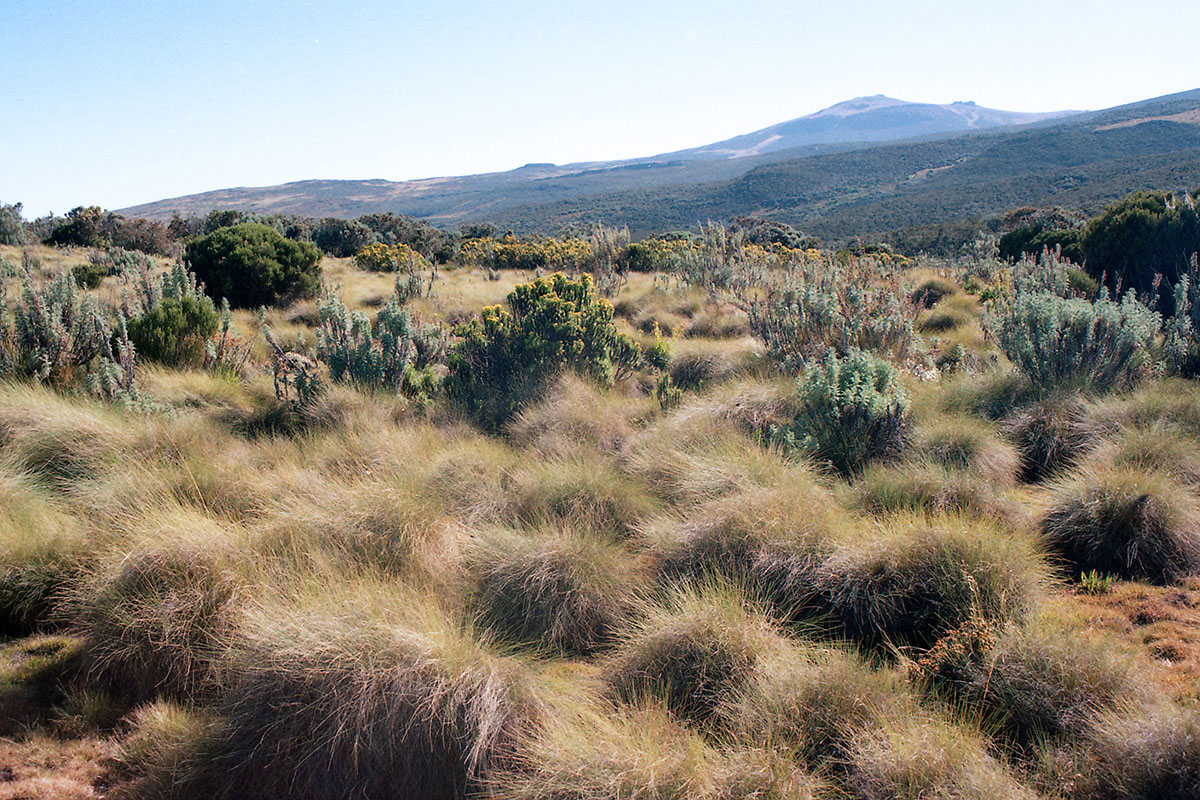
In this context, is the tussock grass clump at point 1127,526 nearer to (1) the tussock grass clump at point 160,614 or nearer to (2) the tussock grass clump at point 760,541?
(2) the tussock grass clump at point 760,541

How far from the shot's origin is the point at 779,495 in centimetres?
397

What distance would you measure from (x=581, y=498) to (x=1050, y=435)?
3.48 m

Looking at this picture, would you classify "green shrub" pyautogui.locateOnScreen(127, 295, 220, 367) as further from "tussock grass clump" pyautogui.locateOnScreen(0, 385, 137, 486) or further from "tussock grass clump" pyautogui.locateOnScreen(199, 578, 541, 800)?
"tussock grass clump" pyautogui.locateOnScreen(199, 578, 541, 800)

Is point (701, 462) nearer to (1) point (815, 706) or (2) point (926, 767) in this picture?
(1) point (815, 706)

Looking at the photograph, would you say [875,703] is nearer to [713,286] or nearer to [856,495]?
[856,495]

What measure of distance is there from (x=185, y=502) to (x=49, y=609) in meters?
0.80

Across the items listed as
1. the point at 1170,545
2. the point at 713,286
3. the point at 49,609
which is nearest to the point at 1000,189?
the point at 713,286

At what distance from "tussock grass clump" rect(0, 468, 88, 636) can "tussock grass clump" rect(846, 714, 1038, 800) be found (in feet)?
12.7

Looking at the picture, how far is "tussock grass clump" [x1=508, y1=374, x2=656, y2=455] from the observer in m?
5.43

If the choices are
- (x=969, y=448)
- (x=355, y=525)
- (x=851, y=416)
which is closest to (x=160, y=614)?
(x=355, y=525)

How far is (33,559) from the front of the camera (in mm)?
3736

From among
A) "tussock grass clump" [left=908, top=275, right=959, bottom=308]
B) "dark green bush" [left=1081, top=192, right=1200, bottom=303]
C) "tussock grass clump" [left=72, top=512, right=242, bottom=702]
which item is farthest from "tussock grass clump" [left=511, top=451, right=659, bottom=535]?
"tussock grass clump" [left=908, top=275, right=959, bottom=308]

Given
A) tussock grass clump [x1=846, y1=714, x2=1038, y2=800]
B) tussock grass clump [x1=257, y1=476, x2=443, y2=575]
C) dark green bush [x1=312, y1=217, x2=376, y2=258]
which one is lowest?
tussock grass clump [x1=846, y1=714, x2=1038, y2=800]

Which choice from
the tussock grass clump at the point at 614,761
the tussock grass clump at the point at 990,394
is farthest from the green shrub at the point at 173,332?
the tussock grass clump at the point at 990,394
